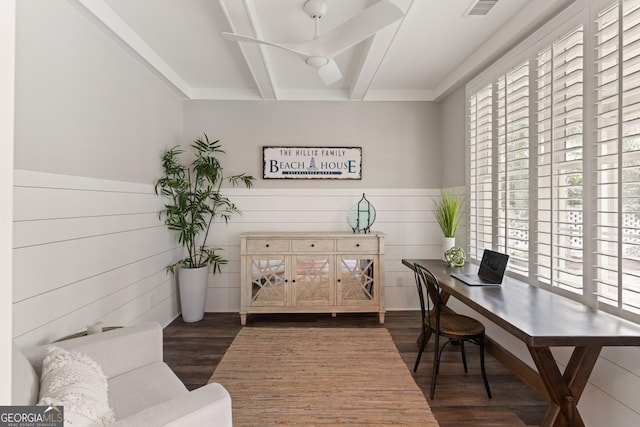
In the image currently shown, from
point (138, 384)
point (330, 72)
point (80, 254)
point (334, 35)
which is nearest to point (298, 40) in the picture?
point (330, 72)

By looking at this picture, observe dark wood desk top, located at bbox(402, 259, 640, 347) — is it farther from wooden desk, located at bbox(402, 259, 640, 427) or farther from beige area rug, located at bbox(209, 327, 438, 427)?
beige area rug, located at bbox(209, 327, 438, 427)

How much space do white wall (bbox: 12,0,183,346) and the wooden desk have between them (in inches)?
98.5

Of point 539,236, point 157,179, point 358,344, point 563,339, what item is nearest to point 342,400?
point 358,344

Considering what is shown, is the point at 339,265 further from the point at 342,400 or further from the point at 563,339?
the point at 563,339

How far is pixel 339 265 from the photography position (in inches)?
141

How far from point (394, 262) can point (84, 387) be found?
335 centimetres

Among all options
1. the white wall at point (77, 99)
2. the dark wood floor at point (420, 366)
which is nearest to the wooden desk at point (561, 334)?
the dark wood floor at point (420, 366)

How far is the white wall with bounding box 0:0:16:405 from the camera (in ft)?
1.59

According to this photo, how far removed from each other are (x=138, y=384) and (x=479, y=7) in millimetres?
3129

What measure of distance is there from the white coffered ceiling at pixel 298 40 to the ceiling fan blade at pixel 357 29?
40 cm

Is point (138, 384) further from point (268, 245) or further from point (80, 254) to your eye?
point (268, 245)

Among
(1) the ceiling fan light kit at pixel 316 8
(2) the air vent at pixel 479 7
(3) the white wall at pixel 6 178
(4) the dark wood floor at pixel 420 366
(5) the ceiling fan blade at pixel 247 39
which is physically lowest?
(4) the dark wood floor at pixel 420 366

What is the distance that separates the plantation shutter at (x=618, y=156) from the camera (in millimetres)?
1621

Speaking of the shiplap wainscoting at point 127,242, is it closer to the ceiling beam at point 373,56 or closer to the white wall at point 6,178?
the ceiling beam at point 373,56
